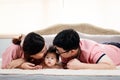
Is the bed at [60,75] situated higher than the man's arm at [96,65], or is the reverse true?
the bed at [60,75]

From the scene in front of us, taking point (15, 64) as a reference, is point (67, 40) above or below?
above

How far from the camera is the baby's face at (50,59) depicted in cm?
132

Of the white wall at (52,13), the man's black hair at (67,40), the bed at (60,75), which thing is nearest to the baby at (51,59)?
the man's black hair at (67,40)

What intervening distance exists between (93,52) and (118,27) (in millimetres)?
1177

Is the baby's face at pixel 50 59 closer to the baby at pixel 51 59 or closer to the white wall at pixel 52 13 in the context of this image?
the baby at pixel 51 59

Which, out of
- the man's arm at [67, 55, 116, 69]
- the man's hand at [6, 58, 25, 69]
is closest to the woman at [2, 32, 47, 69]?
the man's hand at [6, 58, 25, 69]

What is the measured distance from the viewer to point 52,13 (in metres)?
2.47

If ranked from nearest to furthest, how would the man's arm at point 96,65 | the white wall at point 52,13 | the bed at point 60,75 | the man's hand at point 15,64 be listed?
the bed at point 60,75 → the man's arm at point 96,65 → the man's hand at point 15,64 → the white wall at point 52,13

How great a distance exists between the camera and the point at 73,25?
88.4 inches

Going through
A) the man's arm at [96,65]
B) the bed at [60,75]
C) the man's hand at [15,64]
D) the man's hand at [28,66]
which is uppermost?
the bed at [60,75]

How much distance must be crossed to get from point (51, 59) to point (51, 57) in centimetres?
1

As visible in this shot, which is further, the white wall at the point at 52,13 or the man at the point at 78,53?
the white wall at the point at 52,13

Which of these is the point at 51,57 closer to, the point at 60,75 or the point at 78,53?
the point at 78,53

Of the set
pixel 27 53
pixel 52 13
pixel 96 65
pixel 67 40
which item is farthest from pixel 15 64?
pixel 52 13
